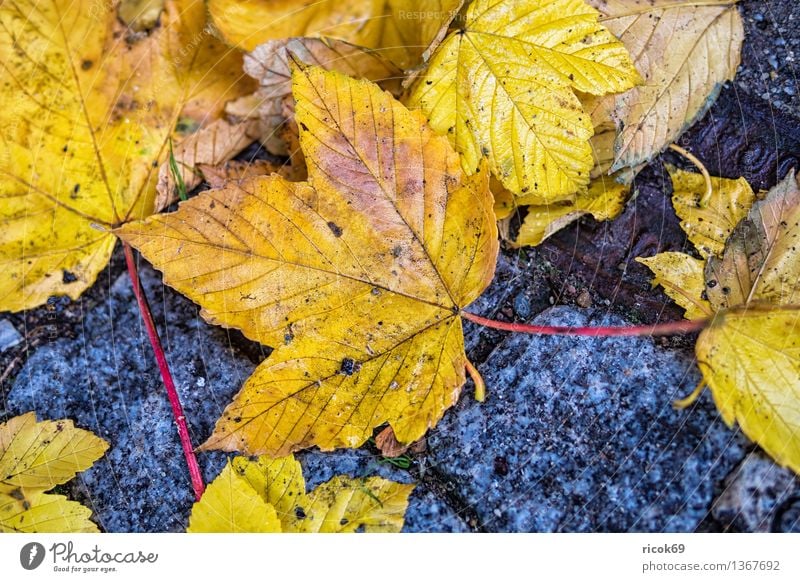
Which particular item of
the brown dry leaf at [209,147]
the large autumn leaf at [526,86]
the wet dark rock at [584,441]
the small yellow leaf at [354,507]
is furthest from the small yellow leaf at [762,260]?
the brown dry leaf at [209,147]

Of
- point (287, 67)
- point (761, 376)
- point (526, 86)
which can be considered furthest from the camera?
point (287, 67)

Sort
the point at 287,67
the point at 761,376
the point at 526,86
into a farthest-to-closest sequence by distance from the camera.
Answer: the point at 287,67 → the point at 526,86 → the point at 761,376

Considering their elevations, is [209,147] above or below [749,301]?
above

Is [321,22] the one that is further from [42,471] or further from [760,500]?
[760,500]

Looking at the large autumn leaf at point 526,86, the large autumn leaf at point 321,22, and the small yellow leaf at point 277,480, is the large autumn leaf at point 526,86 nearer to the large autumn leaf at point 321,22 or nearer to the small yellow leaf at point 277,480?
the large autumn leaf at point 321,22

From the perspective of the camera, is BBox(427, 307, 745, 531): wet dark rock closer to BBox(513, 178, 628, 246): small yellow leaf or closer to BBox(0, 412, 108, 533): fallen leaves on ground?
BBox(513, 178, 628, 246): small yellow leaf

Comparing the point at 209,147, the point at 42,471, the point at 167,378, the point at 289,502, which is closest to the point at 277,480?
the point at 289,502
